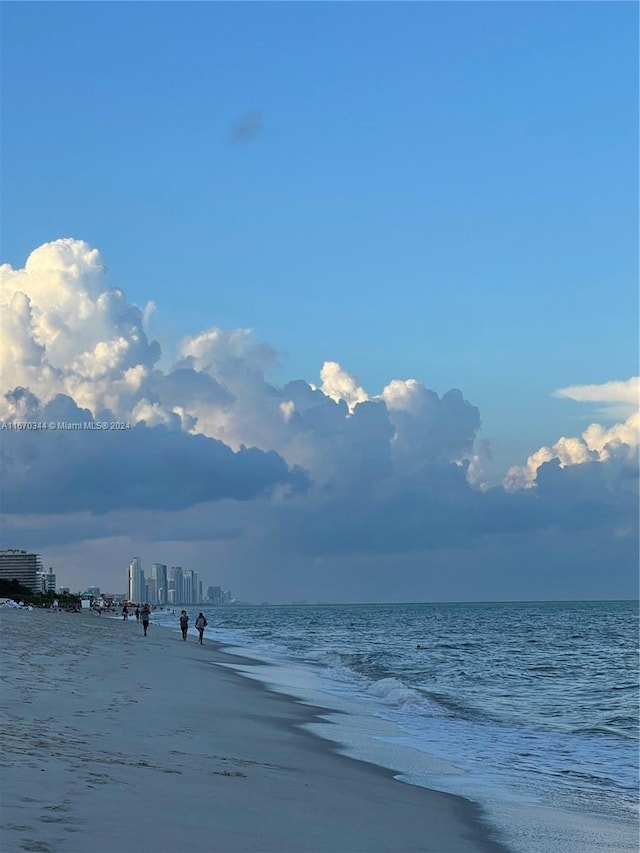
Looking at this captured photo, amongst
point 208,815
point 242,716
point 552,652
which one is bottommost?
point 552,652

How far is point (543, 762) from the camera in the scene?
16.2m

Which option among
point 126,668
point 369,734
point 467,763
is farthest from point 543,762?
point 126,668

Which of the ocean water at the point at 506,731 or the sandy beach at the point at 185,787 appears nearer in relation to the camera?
the sandy beach at the point at 185,787

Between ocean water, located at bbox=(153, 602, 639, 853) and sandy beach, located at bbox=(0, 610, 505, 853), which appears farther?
ocean water, located at bbox=(153, 602, 639, 853)

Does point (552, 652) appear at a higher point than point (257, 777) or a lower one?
lower

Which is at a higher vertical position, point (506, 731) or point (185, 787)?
point (185, 787)

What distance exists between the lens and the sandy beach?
7.48m

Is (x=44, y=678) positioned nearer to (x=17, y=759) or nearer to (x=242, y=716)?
(x=242, y=716)

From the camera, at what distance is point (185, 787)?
947 centimetres

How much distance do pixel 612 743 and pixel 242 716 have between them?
320 inches

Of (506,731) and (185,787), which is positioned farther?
(506,731)

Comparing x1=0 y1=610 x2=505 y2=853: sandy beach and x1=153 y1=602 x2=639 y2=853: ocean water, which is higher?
x1=0 y1=610 x2=505 y2=853: sandy beach

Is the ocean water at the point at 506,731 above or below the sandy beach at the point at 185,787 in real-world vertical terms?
below

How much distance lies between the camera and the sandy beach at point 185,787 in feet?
24.5
